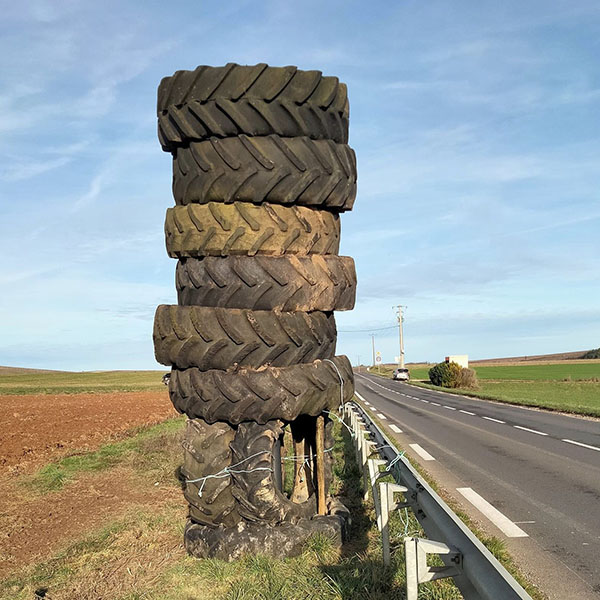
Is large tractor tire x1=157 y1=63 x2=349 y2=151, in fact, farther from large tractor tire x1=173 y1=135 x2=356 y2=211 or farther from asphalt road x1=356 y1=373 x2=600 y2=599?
asphalt road x1=356 y1=373 x2=600 y2=599

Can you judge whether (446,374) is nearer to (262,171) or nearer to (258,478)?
(258,478)

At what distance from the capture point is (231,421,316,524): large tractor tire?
16.7 feet

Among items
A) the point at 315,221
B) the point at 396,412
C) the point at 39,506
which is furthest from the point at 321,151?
the point at 396,412

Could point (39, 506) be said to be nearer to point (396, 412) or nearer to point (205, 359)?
point (205, 359)

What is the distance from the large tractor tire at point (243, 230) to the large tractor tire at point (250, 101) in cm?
69

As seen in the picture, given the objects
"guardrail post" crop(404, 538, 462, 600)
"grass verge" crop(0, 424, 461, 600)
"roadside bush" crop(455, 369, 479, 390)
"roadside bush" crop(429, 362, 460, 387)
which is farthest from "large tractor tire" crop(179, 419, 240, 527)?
"roadside bush" crop(429, 362, 460, 387)

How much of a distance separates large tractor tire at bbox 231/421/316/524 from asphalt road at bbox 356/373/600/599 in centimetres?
221

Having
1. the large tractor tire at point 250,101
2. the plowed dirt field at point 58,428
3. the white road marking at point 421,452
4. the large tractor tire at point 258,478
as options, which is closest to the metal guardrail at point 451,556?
the large tractor tire at point 258,478

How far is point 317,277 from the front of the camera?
5449mm

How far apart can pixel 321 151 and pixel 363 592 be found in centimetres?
369

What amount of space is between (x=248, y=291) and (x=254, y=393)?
0.91 m

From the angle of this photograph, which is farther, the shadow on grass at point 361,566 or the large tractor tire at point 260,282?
the large tractor tire at point 260,282

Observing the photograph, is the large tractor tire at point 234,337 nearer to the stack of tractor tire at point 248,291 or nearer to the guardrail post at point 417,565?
the stack of tractor tire at point 248,291

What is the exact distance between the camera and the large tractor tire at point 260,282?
17.2 ft
